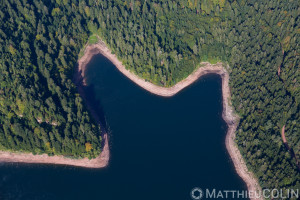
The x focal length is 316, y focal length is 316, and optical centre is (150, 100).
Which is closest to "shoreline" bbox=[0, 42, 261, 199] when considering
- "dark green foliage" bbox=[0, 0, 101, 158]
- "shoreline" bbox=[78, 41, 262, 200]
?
"shoreline" bbox=[78, 41, 262, 200]

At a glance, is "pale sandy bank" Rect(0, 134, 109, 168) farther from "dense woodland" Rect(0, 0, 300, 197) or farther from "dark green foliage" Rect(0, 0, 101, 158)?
"dense woodland" Rect(0, 0, 300, 197)

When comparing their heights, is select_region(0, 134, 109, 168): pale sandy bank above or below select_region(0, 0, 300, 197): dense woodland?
below

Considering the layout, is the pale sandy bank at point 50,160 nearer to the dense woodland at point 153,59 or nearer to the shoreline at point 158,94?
the shoreline at point 158,94

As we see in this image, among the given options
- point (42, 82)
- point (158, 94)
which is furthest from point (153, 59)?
point (42, 82)

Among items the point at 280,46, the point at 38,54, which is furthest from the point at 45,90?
the point at 280,46

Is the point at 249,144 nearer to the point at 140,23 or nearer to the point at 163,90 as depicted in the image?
the point at 163,90

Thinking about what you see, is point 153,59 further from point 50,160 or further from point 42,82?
point 50,160
